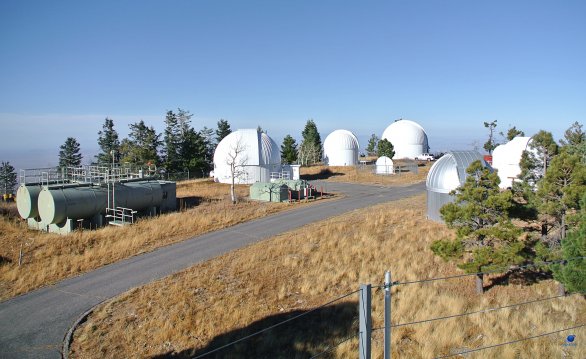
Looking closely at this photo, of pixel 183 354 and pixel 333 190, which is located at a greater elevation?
pixel 333 190

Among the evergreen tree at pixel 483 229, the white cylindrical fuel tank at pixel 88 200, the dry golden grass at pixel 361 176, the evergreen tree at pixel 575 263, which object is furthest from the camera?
the dry golden grass at pixel 361 176

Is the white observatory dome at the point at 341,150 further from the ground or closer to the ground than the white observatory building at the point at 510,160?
further from the ground

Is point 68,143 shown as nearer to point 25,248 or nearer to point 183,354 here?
point 25,248

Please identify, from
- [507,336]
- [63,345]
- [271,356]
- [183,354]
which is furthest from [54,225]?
[507,336]

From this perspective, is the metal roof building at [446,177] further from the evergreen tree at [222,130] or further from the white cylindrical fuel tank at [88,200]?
the evergreen tree at [222,130]

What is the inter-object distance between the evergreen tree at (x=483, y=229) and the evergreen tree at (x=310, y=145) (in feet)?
170

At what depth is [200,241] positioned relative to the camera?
20.8 m

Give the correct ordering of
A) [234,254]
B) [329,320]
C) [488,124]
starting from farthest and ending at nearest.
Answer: [488,124]
[234,254]
[329,320]

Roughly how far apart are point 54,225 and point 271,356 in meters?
18.2

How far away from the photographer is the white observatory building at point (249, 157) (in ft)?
139

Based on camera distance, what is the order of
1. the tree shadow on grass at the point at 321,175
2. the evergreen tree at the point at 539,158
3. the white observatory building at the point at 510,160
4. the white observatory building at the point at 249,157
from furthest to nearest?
the tree shadow on grass at the point at 321,175 < the white observatory building at the point at 249,157 < the white observatory building at the point at 510,160 < the evergreen tree at the point at 539,158

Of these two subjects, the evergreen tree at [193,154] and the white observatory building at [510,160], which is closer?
the white observatory building at [510,160]

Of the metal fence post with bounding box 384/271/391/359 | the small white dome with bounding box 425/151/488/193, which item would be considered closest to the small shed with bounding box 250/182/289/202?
the small white dome with bounding box 425/151/488/193

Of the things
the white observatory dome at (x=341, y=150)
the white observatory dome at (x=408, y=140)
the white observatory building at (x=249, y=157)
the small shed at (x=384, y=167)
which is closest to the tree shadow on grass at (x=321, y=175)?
the small shed at (x=384, y=167)
